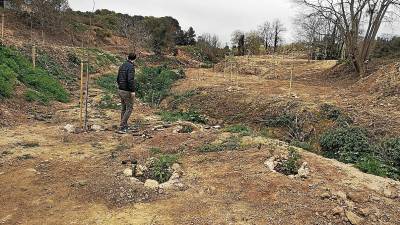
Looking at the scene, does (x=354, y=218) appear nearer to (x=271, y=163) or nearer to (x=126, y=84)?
(x=271, y=163)

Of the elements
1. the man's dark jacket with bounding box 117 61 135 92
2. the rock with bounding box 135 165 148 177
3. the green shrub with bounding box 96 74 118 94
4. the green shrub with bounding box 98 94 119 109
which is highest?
the man's dark jacket with bounding box 117 61 135 92

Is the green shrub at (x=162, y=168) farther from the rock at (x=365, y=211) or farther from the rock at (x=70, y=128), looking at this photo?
the rock at (x=70, y=128)

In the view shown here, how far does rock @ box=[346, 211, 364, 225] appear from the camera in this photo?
4.00 metres

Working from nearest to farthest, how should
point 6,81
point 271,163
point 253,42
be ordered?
point 271,163 < point 6,81 < point 253,42

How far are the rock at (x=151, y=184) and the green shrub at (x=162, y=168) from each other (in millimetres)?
149

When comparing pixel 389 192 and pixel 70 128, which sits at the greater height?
pixel 70 128

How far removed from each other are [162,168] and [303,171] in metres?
1.90

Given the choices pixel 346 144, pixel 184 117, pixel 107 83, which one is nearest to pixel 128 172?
pixel 346 144

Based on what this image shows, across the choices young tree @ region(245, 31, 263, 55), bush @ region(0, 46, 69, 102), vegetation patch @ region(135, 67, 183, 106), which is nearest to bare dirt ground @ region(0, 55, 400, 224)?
bush @ region(0, 46, 69, 102)

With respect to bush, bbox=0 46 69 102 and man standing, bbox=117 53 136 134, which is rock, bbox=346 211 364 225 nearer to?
man standing, bbox=117 53 136 134

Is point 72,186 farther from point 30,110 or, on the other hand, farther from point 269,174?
point 30,110

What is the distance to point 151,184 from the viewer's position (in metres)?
4.85

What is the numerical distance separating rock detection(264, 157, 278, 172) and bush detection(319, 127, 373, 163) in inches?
72.1

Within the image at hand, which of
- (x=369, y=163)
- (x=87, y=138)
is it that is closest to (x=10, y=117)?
(x=87, y=138)
